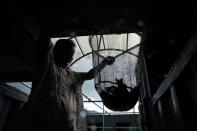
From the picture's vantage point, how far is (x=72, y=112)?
1.71 m

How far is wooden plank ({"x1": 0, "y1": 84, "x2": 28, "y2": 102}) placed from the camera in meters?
4.11

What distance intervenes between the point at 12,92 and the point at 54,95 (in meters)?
3.53

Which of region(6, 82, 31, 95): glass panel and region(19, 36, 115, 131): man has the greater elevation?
region(6, 82, 31, 95): glass panel

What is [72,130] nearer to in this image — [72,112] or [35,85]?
[72,112]

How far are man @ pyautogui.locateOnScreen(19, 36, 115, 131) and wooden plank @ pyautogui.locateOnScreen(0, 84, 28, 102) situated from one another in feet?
10.1

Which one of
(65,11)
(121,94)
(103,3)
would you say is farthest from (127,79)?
(65,11)

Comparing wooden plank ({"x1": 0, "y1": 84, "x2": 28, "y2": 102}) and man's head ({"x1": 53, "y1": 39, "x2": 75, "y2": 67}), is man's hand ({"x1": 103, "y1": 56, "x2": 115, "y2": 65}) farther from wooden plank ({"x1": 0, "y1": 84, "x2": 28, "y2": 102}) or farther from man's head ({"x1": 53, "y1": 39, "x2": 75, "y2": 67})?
wooden plank ({"x1": 0, "y1": 84, "x2": 28, "y2": 102})

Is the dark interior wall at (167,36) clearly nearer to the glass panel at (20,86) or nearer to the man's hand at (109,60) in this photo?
the man's hand at (109,60)

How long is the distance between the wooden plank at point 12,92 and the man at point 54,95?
307cm

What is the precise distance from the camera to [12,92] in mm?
4438

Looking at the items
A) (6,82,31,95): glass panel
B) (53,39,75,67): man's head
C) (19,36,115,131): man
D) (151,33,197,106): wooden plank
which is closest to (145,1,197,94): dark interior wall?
(19,36,115,131): man

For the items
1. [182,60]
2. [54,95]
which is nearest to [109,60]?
[54,95]

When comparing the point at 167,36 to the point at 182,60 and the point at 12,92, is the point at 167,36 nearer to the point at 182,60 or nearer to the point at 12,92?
the point at 182,60

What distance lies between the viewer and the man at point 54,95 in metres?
1.45
